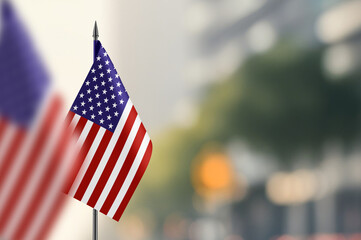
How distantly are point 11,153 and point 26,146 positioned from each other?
4.4 inches

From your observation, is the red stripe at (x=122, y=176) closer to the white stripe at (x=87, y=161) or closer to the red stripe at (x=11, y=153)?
the white stripe at (x=87, y=161)

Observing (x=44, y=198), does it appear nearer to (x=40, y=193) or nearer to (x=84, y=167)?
(x=40, y=193)

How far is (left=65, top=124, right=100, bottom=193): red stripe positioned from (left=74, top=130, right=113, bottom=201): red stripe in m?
0.07

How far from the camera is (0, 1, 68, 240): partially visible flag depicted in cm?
453

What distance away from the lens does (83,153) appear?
4648mm

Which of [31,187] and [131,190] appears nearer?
[31,187]

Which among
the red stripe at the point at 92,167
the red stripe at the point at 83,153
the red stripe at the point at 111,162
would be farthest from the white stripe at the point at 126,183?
the red stripe at the point at 83,153

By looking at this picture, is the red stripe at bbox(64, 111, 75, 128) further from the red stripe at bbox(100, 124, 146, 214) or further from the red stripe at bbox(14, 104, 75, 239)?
the red stripe at bbox(100, 124, 146, 214)

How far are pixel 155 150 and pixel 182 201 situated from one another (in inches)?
55.7

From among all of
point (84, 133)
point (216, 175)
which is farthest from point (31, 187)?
point (216, 175)

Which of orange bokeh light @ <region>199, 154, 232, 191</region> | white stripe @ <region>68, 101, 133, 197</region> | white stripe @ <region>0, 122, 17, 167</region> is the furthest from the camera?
orange bokeh light @ <region>199, 154, 232, 191</region>

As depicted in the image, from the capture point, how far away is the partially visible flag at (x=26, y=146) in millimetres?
4527

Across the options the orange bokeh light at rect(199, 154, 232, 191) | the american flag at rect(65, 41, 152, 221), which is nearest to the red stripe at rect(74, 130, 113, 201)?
the american flag at rect(65, 41, 152, 221)

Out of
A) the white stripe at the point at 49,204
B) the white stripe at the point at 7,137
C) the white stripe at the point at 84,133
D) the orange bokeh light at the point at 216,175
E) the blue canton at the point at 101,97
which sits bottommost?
the white stripe at the point at 49,204
